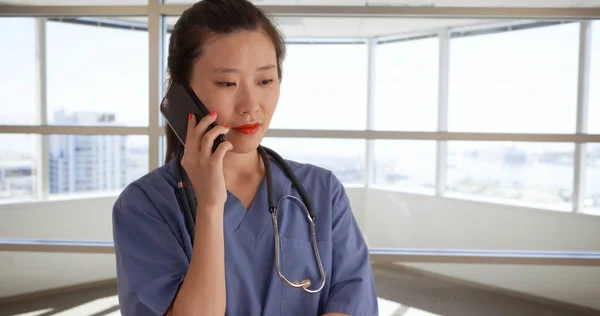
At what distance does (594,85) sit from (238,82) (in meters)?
3.09

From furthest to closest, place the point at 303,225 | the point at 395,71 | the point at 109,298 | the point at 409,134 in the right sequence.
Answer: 1. the point at 395,71
2. the point at 109,298
3. the point at 409,134
4. the point at 303,225

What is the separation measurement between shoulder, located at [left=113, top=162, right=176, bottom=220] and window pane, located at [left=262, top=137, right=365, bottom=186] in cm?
114

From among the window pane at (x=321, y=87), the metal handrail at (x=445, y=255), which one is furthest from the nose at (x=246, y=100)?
the metal handrail at (x=445, y=255)

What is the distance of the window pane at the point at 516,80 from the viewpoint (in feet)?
11.0

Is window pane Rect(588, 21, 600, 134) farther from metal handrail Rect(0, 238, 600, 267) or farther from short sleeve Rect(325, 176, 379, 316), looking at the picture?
short sleeve Rect(325, 176, 379, 316)

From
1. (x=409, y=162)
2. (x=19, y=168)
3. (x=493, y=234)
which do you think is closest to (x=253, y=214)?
(x=409, y=162)

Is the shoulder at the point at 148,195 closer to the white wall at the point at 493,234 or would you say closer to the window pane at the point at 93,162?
the white wall at the point at 493,234

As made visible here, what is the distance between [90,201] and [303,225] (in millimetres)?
2725

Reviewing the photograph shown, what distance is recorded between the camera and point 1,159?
3242 millimetres

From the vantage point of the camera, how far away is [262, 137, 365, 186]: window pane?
233 cm

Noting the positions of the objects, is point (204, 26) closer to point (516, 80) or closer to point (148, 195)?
point (148, 195)

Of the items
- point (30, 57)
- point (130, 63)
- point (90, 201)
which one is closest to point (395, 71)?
point (130, 63)

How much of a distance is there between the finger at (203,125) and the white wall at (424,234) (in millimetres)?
1685

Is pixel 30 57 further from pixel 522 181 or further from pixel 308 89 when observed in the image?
pixel 522 181
